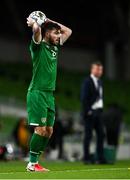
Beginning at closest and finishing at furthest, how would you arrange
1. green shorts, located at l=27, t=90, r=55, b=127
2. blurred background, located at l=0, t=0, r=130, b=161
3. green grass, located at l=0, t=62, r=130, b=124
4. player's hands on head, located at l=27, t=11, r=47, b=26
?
player's hands on head, located at l=27, t=11, r=47, b=26 < green shorts, located at l=27, t=90, r=55, b=127 < green grass, located at l=0, t=62, r=130, b=124 < blurred background, located at l=0, t=0, r=130, b=161

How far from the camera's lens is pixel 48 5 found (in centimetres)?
3756

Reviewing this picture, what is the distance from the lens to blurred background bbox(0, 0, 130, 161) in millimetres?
30141

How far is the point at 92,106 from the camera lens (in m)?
17.2

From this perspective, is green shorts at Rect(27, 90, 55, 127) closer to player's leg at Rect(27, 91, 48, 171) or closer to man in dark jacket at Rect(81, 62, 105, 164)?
player's leg at Rect(27, 91, 48, 171)

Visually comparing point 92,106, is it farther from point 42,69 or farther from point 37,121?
point 37,121

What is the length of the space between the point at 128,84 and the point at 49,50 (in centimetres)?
2272

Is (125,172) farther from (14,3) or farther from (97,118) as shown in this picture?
(14,3)

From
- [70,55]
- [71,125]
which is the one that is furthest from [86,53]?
[71,125]

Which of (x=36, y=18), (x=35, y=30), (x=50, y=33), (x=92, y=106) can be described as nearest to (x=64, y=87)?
(x=92, y=106)

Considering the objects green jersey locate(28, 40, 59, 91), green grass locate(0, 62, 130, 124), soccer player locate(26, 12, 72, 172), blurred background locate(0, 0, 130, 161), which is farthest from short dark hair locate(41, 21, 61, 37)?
green grass locate(0, 62, 130, 124)

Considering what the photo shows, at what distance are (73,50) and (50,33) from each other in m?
25.3

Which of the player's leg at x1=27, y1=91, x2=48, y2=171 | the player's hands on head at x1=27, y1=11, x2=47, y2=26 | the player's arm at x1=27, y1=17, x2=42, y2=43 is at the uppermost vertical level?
the player's hands on head at x1=27, y1=11, x2=47, y2=26

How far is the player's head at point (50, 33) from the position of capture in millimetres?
12930

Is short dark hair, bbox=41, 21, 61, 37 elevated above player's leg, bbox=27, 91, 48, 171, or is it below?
above
